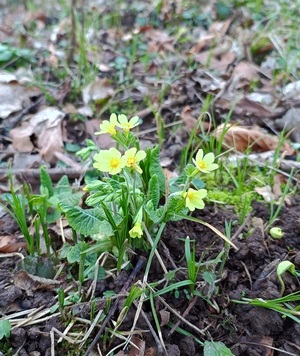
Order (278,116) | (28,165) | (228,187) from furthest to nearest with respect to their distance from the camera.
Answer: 1. (278,116)
2. (28,165)
3. (228,187)

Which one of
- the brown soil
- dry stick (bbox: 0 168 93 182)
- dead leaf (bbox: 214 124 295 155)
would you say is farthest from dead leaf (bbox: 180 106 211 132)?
the brown soil

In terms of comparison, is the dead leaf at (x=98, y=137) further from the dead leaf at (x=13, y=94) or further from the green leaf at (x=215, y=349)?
the green leaf at (x=215, y=349)

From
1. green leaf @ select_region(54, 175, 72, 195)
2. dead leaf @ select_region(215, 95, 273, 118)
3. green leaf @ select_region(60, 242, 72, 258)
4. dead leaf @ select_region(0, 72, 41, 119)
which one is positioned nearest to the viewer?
green leaf @ select_region(60, 242, 72, 258)

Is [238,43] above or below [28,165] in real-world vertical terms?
above

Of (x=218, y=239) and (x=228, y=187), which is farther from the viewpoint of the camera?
(x=228, y=187)

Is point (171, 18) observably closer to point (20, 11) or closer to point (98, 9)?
point (98, 9)

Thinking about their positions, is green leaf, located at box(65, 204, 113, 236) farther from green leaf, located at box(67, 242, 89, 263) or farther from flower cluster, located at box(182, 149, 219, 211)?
flower cluster, located at box(182, 149, 219, 211)

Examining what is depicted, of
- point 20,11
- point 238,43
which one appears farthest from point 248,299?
point 20,11
